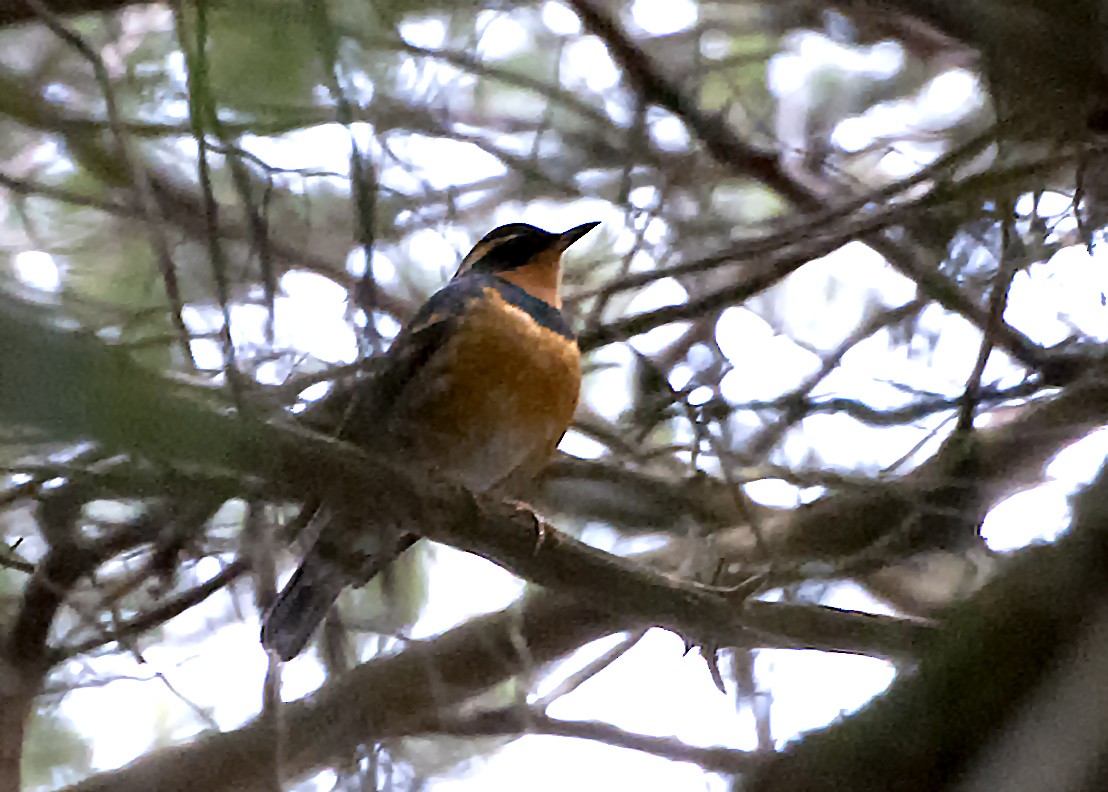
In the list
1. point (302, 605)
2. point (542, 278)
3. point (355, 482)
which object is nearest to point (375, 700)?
point (302, 605)

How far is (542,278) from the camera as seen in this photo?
2629mm

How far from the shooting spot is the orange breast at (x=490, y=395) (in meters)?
2.30

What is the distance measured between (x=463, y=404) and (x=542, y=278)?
1.45ft

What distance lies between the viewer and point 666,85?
2.31 m

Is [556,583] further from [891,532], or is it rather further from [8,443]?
[8,443]

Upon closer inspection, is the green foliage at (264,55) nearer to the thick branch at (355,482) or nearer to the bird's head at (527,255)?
the thick branch at (355,482)

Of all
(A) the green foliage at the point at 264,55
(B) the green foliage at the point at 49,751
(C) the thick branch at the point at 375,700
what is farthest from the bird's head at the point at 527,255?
(B) the green foliage at the point at 49,751

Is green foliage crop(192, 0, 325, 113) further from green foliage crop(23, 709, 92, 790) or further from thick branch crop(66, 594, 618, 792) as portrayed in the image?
green foliage crop(23, 709, 92, 790)

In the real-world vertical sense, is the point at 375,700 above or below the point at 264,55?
below

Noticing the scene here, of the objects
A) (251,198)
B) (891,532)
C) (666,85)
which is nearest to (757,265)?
(666,85)

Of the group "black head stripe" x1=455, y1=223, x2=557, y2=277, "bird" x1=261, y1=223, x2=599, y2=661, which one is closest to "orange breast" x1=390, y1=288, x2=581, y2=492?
"bird" x1=261, y1=223, x2=599, y2=661

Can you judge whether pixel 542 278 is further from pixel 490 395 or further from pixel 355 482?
pixel 355 482

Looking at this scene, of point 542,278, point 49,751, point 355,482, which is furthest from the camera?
point 542,278

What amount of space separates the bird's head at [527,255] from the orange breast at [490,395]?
0.24 meters
